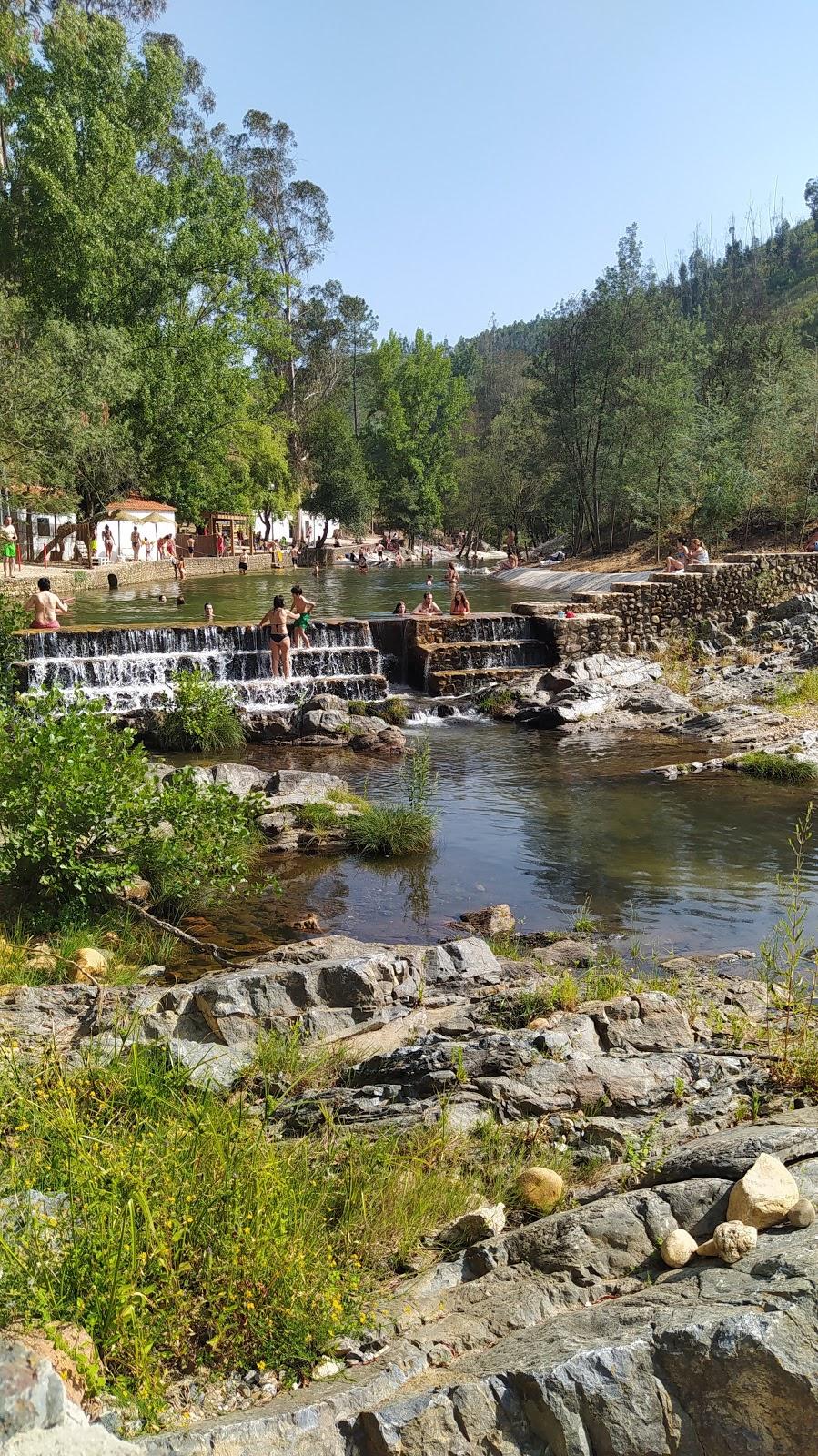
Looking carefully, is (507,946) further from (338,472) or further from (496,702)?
(338,472)

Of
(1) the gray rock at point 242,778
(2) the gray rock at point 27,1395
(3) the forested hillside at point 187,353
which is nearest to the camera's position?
(2) the gray rock at point 27,1395

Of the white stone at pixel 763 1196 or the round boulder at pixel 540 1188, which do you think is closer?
the white stone at pixel 763 1196

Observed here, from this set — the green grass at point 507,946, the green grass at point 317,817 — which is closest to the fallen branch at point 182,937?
the green grass at point 507,946

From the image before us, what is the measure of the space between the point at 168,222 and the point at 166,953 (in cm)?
3414

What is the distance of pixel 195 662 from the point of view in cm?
1938

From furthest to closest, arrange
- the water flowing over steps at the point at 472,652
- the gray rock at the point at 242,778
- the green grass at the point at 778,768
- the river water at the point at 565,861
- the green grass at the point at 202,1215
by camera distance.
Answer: the water flowing over steps at the point at 472,652 → the green grass at the point at 778,768 → the gray rock at the point at 242,778 → the river water at the point at 565,861 → the green grass at the point at 202,1215

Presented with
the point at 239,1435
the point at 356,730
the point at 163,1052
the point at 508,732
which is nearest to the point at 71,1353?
the point at 239,1435

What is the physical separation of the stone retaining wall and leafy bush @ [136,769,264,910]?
14.6 m

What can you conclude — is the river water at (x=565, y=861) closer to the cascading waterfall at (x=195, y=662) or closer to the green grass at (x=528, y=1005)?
the green grass at (x=528, y=1005)

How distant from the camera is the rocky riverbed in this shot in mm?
2260

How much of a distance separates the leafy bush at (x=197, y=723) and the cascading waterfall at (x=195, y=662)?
1.55m

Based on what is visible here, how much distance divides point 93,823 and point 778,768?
9.95m

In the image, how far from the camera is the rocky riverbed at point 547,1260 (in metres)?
2.26

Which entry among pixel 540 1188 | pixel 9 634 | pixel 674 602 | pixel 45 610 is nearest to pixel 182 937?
pixel 540 1188
